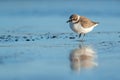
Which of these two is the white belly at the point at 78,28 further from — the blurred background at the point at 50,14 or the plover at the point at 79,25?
the blurred background at the point at 50,14

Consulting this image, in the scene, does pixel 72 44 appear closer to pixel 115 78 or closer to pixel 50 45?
pixel 50 45

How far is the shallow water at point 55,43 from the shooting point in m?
8.07

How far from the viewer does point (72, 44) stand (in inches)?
415

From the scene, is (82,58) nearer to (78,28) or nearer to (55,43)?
(55,43)

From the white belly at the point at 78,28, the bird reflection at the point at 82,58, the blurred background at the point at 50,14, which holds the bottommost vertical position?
the bird reflection at the point at 82,58

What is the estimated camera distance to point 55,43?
34.8ft

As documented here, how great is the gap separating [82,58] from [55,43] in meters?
1.60

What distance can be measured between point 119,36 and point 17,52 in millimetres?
2821

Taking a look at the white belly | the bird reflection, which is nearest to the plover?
the white belly

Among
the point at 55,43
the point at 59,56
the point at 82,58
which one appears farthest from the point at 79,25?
the point at 82,58

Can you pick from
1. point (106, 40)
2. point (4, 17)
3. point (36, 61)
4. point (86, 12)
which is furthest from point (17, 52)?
point (86, 12)

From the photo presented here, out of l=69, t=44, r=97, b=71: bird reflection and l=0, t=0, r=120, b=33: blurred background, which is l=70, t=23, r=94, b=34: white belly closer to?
l=0, t=0, r=120, b=33: blurred background

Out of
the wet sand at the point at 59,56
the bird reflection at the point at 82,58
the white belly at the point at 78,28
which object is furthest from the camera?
the white belly at the point at 78,28

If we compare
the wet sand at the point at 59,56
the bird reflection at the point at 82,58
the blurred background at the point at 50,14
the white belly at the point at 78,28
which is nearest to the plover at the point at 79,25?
the white belly at the point at 78,28
